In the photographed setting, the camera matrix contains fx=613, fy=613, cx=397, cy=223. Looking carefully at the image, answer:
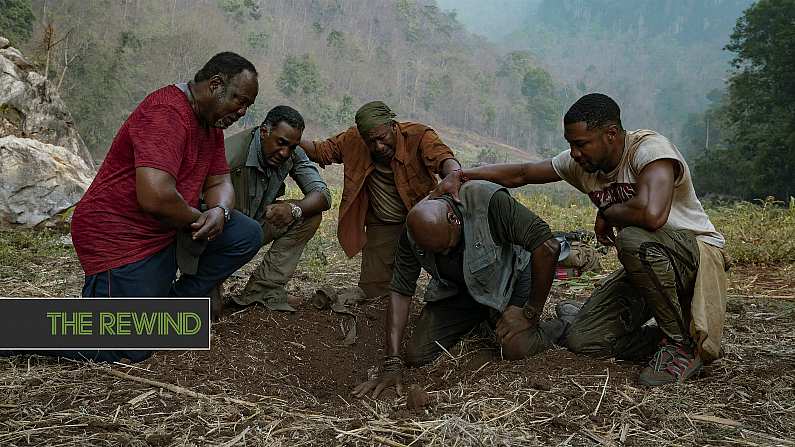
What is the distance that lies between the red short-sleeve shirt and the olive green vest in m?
1.08

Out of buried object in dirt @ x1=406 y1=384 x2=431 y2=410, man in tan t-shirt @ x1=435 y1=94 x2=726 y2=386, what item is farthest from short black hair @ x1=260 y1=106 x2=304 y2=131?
buried object in dirt @ x1=406 y1=384 x2=431 y2=410

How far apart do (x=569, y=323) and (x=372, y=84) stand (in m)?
53.9

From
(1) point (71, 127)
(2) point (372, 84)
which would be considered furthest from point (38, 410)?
(2) point (372, 84)

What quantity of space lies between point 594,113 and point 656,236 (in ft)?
1.81

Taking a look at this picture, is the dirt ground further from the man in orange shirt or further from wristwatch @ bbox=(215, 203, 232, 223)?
the man in orange shirt

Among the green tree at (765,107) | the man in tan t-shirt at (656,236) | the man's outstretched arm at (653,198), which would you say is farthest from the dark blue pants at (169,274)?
the green tree at (765,107)

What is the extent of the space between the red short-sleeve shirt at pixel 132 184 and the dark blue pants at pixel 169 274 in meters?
0.05

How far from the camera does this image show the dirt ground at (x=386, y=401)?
1.96m

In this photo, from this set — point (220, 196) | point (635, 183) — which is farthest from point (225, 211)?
point (635, 183)

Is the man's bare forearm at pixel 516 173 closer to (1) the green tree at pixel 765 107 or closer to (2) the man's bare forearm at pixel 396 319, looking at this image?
(2) the man's bare forearm at pixel 396 319

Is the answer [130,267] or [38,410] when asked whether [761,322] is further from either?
[38,410]

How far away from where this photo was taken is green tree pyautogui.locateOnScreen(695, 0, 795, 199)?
677 inches

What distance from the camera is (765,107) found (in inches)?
783

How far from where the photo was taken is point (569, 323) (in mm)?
3055
